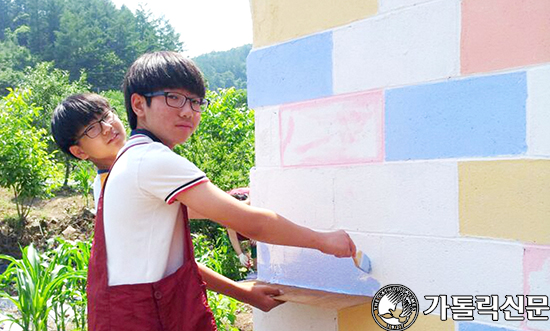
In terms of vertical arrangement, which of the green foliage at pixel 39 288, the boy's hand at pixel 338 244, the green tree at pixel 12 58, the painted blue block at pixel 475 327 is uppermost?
the green tree at pixel 12 58

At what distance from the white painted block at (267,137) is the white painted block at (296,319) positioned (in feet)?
1.90

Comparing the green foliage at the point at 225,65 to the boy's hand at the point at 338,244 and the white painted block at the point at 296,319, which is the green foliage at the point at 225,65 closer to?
the white painted block at the point at 296,319

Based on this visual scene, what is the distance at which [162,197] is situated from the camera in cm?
153

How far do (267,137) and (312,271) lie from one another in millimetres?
574

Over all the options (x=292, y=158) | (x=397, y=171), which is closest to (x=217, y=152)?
(x=292, y=158)

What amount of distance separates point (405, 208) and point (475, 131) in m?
0.33

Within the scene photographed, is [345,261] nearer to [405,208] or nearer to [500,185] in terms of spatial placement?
[405,208]

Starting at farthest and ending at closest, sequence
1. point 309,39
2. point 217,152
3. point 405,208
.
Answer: point 217,152, point 309,39, point 405,208

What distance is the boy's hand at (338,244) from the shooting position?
1.72 metres

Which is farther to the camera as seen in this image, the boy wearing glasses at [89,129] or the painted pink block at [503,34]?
the boy wearing glasses at [89,129]

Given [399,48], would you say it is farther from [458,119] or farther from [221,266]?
[221,266]

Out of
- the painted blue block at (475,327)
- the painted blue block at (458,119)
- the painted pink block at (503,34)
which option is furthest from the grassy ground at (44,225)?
the painted pink block at (503,34)

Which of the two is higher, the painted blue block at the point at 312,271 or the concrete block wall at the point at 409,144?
the concrete block wall at the point at 409,144

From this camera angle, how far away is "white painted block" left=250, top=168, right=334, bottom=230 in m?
1.97
